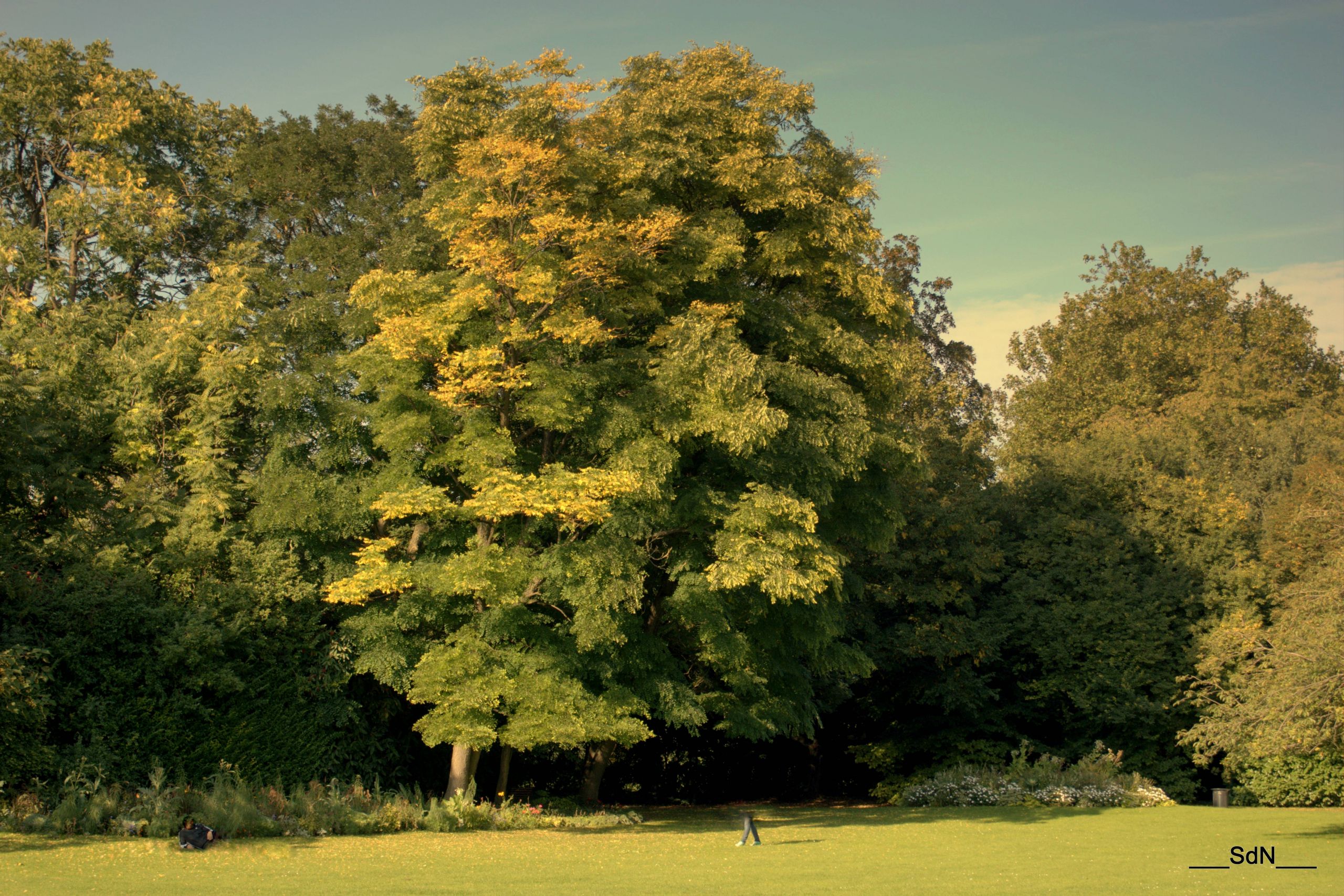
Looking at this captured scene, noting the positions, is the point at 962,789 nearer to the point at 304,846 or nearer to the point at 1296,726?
the point at 1296,726

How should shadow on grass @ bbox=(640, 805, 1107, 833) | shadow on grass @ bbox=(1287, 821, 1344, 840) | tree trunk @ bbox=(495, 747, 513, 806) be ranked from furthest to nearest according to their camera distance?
shadow on grass @ bbox=(640, 805, 1107, 833) → tree trunk @ bbox=(495, 747, 513, 806) → shadow on grass @ bbox=(1287, 821, 1344, 840)

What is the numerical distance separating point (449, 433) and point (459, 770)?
19.9 ft

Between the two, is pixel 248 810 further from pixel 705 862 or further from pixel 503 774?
pixel 503 774

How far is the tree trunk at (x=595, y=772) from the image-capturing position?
22.2 metres

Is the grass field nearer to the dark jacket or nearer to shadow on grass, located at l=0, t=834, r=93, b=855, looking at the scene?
shadow on grass, located at l=0, t=834, r=93, b=855

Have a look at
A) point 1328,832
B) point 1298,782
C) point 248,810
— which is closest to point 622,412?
point 248,810

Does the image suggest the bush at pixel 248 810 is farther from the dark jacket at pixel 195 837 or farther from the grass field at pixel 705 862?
the dark jacket at pixel 195 837

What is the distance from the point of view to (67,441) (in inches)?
733

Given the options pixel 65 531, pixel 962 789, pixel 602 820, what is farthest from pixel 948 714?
pixel 65 531

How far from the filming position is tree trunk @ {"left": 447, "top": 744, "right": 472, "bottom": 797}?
19062mm

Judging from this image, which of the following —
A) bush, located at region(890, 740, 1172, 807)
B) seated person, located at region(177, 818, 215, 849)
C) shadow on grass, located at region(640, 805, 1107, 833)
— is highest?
seated person, located at region(177, 818, 215, 849)

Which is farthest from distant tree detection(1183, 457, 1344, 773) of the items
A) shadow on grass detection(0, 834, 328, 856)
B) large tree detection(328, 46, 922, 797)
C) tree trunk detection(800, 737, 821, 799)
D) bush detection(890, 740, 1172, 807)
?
shadow on grass detection(0, 834, 328, 856)

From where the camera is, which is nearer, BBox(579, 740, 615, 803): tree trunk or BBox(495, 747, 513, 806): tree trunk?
BBox(495, 747, 513, 806): tree trunk

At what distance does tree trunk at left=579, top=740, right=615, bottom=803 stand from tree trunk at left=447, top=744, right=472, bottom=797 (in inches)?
141
